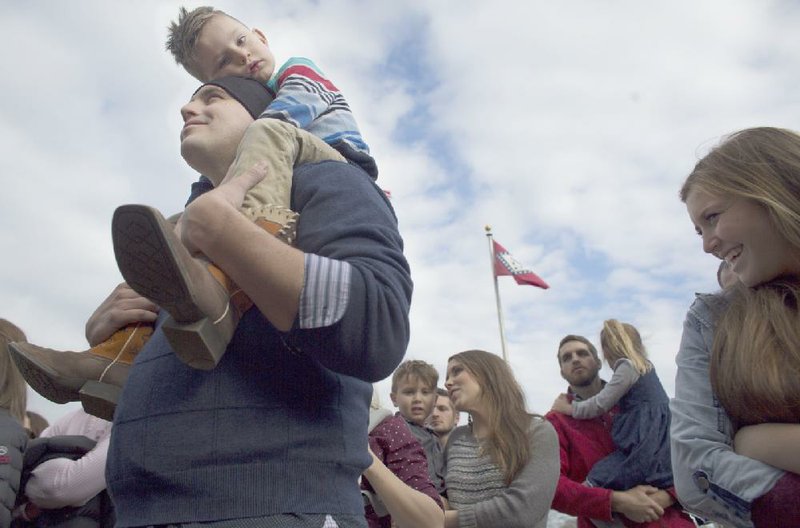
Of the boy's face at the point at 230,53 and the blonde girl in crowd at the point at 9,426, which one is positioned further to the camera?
the blonde girl in crowd at the point at 9,426

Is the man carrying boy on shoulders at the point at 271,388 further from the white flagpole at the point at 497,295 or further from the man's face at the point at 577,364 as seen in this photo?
the white flagpole at the point at 497,295

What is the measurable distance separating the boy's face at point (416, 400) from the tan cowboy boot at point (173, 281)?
11.2 feet

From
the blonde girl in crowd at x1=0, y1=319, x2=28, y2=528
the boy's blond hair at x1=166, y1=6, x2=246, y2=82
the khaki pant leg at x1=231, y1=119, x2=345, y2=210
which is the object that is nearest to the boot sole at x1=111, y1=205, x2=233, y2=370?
the khaki pant leg at x1=231, y1=119, x2=345, y2=210

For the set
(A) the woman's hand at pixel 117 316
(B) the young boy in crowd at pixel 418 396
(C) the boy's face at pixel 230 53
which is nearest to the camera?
(A) the woman's hand at pixel 117 316

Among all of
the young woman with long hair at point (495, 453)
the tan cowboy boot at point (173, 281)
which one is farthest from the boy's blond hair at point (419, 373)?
the tan cowboy boot at point (173, 281)

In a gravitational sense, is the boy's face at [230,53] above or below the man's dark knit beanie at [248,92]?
above

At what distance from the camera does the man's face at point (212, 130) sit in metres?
1.60

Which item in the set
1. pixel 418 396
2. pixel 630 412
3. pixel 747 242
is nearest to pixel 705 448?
pixel 747 242

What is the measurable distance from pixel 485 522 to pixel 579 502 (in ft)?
2.93

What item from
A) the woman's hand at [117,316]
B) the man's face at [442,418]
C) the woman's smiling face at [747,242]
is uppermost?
the man's face at [442,418]

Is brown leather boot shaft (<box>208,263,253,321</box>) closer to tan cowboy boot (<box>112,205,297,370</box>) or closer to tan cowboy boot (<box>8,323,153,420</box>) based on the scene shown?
tan cowboy boot (<box>112,205,297,370</box>)

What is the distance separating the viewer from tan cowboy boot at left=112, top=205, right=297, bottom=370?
3.35 feet

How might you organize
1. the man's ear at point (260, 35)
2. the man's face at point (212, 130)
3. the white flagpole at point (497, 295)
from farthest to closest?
the white flagpole at point (497, 295)
the man's ear at point (260, 35)
the man's face at point (212, 130)

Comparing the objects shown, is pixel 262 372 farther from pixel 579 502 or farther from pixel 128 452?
pixel 579 502
